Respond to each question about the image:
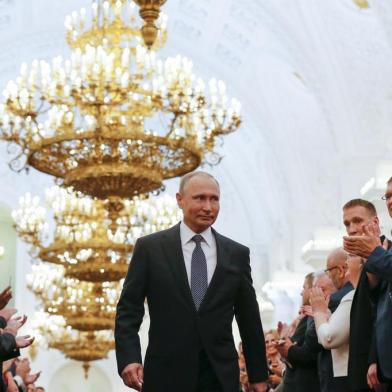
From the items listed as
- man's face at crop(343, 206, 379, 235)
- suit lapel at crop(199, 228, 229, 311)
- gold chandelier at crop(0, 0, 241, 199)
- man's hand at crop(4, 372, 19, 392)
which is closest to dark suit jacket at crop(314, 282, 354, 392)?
man's face at crop(343, 206, 379, 235)

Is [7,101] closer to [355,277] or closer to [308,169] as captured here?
[355,277]

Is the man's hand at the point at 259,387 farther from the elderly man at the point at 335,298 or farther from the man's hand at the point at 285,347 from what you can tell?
the man's hand at the point at 285,347

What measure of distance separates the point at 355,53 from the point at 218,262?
40.2ft

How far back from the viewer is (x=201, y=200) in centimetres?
538

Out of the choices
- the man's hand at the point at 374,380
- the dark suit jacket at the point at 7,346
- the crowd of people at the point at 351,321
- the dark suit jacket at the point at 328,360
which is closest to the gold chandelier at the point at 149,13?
the crowd of people at the point at 351,321

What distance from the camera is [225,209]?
29.2 metres

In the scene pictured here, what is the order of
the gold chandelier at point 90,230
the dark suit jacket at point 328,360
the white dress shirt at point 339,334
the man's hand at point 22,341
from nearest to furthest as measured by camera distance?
1. the white dress shirt at point 339,334
2. the dark suit jacket at point 328,360
3. the man's hand at point 22,341
4. the gold chandelier at point 90,230

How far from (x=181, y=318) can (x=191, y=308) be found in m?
0.07

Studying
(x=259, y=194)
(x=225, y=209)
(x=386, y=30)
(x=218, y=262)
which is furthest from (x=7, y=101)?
(x=225, y=209)

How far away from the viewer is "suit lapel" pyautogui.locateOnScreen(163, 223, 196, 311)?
529cm

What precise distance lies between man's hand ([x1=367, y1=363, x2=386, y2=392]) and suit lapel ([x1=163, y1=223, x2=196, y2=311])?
2.90 feet

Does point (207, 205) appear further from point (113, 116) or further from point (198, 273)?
point (113, 116)

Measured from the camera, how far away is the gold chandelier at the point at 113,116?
12219 millimetres

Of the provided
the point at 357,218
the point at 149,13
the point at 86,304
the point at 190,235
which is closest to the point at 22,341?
the point at 190,235
